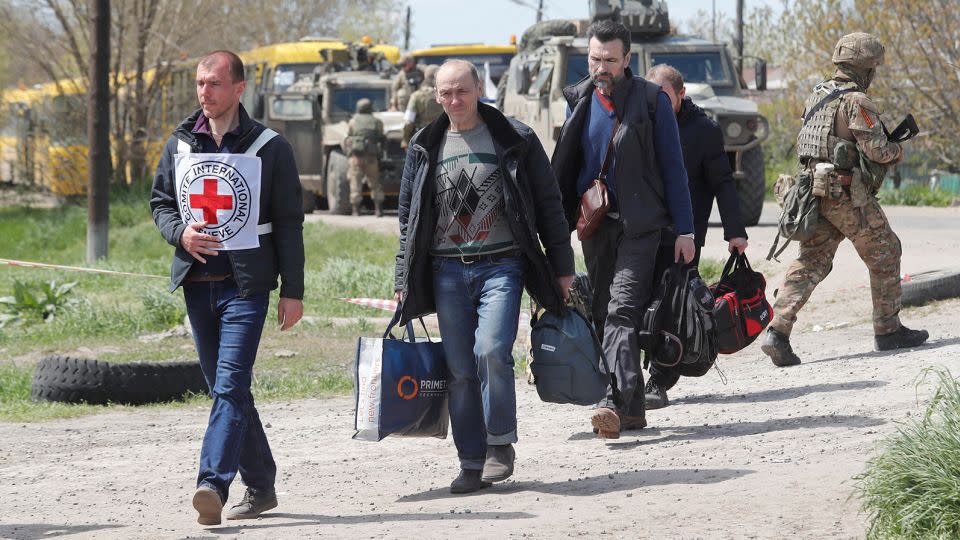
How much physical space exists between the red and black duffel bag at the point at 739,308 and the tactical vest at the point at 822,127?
1079mm

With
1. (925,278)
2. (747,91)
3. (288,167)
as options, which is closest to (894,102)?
(747,91)

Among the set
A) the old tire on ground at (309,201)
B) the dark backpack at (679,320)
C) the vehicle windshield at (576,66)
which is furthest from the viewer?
the old tire on ground at (309,201)

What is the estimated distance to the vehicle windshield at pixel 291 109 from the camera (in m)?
23.6

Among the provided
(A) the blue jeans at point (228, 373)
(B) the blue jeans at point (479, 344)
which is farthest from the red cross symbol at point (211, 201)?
(B) the blue jeans at point (479, 344)

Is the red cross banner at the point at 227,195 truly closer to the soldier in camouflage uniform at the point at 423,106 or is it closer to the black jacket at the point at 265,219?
the black jacket at the point at 265,219

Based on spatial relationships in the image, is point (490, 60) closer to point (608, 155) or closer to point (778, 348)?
point (778, 348)

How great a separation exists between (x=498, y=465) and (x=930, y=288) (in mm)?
5715

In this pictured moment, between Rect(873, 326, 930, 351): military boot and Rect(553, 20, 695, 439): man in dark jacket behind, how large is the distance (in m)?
2.52

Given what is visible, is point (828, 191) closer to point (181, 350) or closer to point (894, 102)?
point (181, 350)

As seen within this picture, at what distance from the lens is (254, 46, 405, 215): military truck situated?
22719mm

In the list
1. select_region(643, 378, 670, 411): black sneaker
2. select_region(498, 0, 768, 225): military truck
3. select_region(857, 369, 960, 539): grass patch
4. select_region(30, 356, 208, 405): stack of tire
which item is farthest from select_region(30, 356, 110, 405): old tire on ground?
select_region(498, 0, 768, 225): military truck

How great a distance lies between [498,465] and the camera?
6.14 meters

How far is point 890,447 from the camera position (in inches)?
204

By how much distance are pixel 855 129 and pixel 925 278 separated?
2.96 metres
